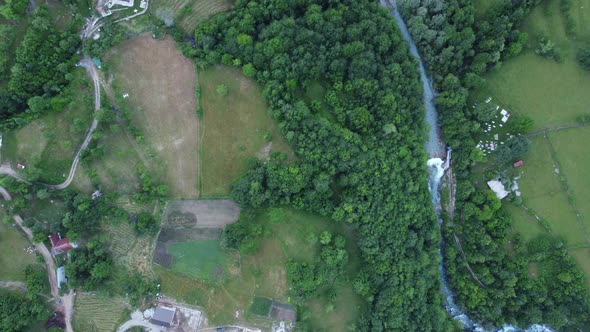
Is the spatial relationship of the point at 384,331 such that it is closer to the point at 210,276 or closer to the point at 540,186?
the point at 210,276

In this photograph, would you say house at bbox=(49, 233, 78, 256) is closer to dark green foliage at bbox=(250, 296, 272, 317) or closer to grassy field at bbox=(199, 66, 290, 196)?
grassy field at bbox=(199, 66, 290, 196)

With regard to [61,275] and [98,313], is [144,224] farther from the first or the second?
[98,313]

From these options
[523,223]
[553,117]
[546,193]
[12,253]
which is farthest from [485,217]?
[12,253]

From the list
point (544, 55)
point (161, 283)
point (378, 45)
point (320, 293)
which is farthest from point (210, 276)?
point (544, 55)

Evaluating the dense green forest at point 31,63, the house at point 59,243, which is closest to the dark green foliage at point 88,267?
the house at point 59,243

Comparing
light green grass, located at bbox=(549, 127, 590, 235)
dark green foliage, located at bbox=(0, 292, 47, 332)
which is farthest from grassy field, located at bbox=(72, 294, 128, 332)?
light green grass, located at bbox=(549, 127, 590, 235)

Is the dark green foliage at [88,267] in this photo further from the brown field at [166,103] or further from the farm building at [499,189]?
the farm building at [499,189]
